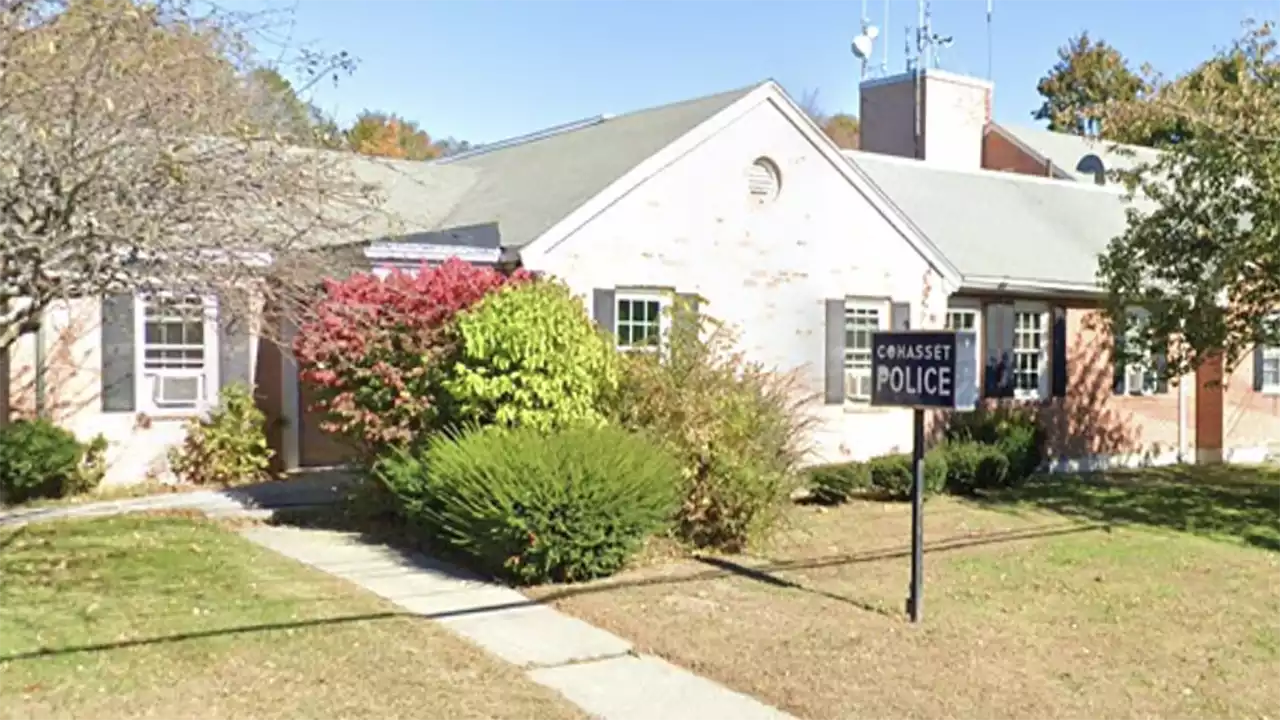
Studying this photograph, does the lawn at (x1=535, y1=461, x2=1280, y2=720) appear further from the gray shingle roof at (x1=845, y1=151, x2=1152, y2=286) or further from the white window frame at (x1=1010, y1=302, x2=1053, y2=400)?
the gray shingle roof at (x1=845, y1=151, x2=1152, y2=286)

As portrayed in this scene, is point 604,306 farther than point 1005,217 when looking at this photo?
No

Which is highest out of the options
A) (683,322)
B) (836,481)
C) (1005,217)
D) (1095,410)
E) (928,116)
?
(928,116)

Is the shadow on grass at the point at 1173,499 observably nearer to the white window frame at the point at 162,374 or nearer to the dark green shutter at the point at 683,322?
the dark green shutter at the point at 683,322

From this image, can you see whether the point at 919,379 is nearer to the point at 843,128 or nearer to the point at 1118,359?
the point at 1118,359

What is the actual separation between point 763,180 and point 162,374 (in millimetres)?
7882

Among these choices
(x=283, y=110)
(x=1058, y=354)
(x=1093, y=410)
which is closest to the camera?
(x=283, y=110)

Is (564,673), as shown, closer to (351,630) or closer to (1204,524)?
(351,630)

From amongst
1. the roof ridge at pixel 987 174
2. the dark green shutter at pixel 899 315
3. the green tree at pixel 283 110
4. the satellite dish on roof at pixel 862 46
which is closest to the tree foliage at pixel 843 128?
the satellite dish on roof at pixel 862 46

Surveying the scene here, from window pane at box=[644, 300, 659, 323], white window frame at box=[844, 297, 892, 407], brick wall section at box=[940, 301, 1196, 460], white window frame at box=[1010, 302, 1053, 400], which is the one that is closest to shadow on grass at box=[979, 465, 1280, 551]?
brick wall section at box=[940, 301, 1196, 460]

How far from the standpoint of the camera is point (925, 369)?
851 centimetres

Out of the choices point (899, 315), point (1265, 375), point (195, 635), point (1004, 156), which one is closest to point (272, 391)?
point (195, 635)

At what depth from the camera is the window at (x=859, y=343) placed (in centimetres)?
1675

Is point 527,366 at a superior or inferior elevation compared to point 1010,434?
superior

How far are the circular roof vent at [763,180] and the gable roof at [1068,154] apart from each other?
14374mm
